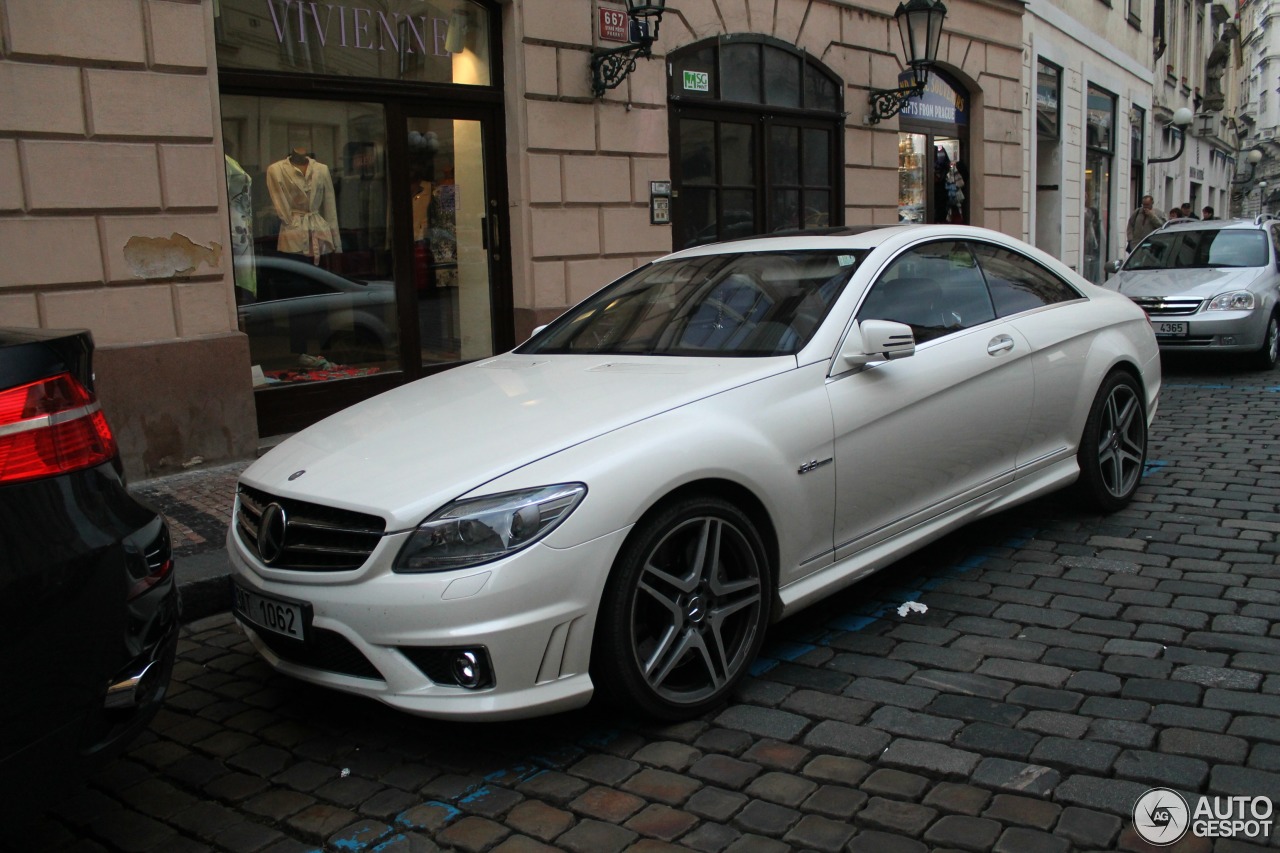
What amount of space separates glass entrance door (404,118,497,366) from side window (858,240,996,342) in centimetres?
497

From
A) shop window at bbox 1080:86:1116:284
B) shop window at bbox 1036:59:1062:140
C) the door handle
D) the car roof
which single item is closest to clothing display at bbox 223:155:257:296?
the door handle

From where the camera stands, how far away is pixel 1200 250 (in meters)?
11.8

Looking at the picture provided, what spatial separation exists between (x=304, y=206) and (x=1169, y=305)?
802 cm

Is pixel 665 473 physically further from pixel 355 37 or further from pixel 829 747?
pixel 355 37

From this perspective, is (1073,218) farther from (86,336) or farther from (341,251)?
(86,336)

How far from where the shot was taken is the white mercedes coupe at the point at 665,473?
298 cm

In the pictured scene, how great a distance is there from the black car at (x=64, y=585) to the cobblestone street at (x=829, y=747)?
22 centimetres

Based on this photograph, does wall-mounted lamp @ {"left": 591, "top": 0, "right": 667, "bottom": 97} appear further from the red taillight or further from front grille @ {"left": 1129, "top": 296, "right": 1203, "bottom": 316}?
the red taillight

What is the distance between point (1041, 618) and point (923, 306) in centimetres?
130

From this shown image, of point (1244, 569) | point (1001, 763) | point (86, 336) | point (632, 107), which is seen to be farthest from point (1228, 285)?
point (86, 336)

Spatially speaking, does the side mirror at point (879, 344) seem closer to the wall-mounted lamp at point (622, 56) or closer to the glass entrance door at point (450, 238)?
the glass entrance door at point (450, 238)

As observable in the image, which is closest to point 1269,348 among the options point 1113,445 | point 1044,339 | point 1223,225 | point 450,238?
point 1223,225

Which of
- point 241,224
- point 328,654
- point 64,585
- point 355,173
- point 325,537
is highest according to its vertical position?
point 355,173

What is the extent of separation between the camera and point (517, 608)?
2920 mm
